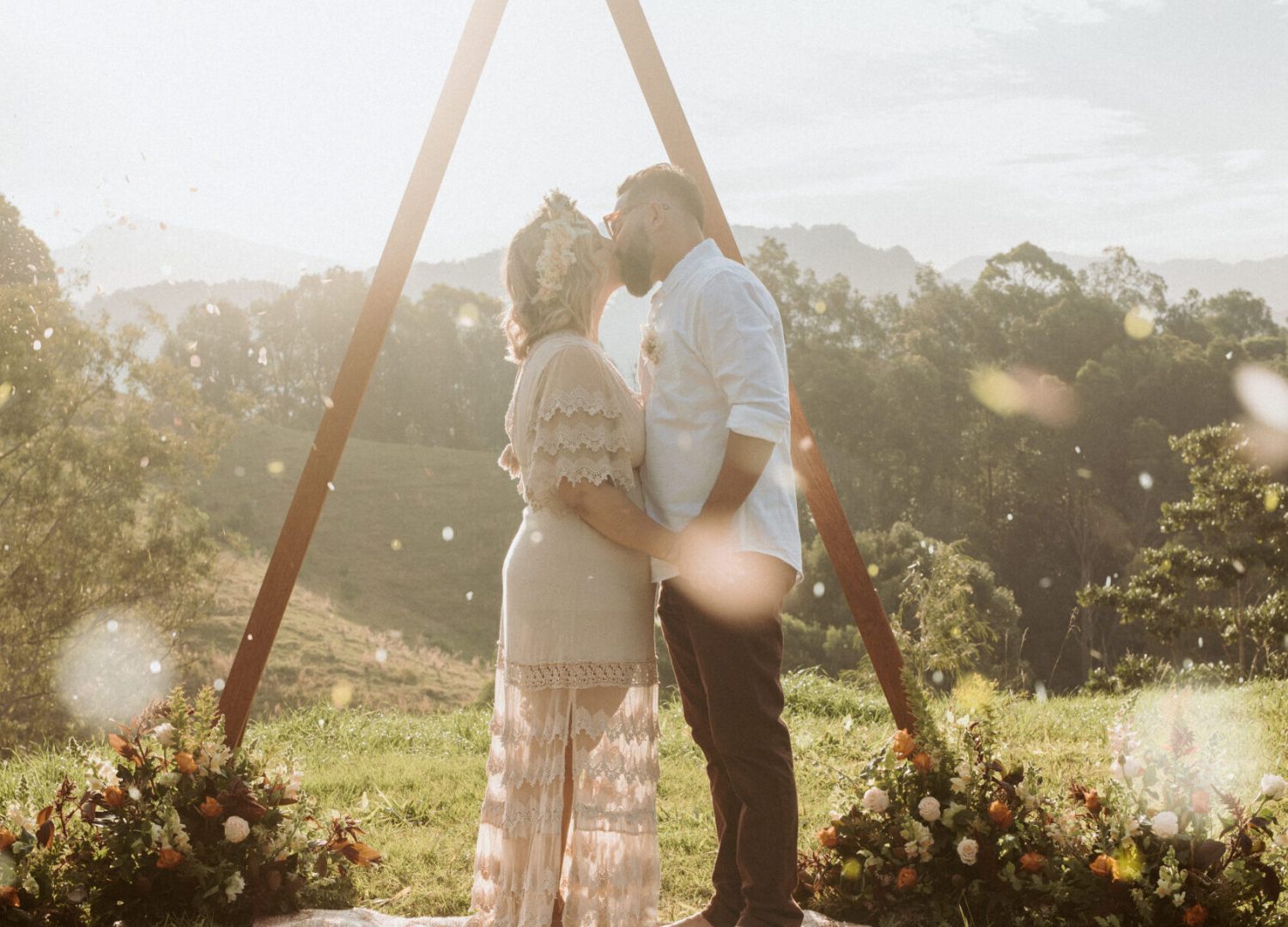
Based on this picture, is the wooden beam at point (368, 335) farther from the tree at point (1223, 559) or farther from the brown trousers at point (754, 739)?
the tree at point (1223, 559)

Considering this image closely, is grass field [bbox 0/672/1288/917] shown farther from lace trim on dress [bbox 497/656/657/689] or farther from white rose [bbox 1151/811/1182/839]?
lace trim on dress [bbox 497/656/657/689]

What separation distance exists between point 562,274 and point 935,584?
1025cm

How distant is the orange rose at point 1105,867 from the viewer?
3133 millimetres

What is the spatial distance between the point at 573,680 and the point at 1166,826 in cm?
179

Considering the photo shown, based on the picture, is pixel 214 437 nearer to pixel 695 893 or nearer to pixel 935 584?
pixel 935 584

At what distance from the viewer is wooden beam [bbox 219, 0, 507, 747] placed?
3.48 meters

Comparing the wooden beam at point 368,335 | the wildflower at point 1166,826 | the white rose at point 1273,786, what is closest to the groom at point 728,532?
the wooden beam at point 368,335

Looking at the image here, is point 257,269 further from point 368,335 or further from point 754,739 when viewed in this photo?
Result: point 754,739

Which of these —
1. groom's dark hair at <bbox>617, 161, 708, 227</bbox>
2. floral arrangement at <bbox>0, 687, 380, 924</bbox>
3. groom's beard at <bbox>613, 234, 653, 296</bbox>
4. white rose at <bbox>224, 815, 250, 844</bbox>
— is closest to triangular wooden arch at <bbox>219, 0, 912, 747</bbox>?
floral arrangement at <bbox>0, 687, 380, 924</bbox>

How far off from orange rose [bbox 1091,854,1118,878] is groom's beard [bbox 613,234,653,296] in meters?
2.14

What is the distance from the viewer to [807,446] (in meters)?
3.48

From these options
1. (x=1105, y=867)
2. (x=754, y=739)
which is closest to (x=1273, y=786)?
(x=1105, y=867)

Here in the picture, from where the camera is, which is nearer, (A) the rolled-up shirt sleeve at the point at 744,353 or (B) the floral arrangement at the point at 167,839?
(A) the rolled-up shirt sleeve at the point at 744,353

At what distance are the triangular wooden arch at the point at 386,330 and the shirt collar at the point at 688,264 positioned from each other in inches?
18.5
